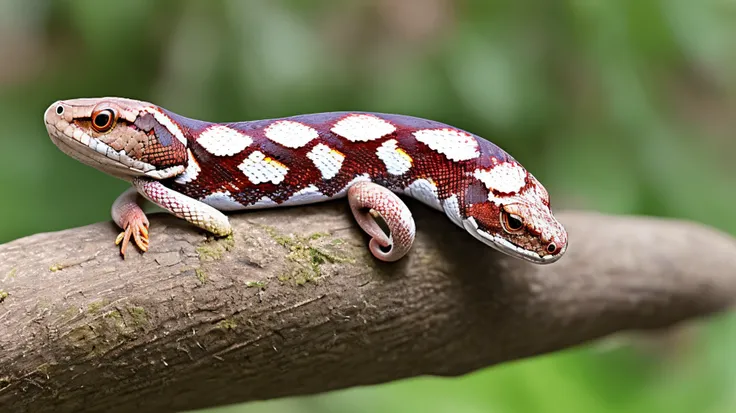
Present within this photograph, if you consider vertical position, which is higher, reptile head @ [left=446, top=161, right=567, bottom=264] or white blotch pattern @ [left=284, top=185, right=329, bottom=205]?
reptile head @ [left=446, top=161, right=567, bottom=264]

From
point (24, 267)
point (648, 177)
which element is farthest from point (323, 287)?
point (648, 177)

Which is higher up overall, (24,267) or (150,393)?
(24,267)

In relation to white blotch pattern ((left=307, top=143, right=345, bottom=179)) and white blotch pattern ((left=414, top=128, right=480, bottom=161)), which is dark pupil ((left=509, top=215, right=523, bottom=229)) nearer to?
white blotch pattern ((left=414, top=128, right=480, bottom=161))

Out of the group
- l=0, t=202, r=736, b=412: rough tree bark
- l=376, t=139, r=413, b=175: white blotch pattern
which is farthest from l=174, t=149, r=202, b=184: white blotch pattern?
l=376, t=139, r=413, b=175: white blotch pattern

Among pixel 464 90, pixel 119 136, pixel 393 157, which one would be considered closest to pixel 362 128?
pixel 393 157

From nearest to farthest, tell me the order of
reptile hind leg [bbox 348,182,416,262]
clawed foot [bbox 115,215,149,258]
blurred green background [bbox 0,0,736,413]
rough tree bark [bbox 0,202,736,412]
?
rough tree bark [bbox 0,202,736,412] < clawed foot [bbox 115,215,149,258] < reptile hind leg [bbox 348,182,416,262] < blurred green background [bbox 0,0,736,413]

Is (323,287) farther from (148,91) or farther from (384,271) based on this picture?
(148,91)
